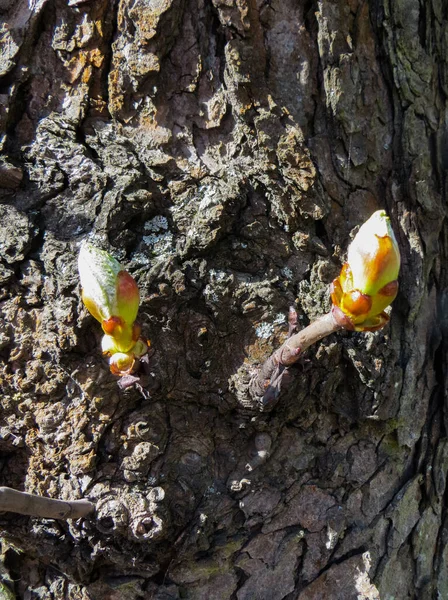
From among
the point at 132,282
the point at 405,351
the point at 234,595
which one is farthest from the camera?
the point at 405,351

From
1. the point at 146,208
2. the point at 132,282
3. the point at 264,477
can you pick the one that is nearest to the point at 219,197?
the point at 146,208

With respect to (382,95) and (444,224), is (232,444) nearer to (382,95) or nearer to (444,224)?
(444,224)

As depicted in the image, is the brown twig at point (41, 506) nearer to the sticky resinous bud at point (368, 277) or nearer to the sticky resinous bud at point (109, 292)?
the sticky resinous bud at point (109, 292)

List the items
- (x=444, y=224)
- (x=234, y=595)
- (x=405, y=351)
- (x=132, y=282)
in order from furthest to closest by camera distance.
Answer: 1. (x=444, y=224)
2. (x=405, y=351)
3. (x=234, y=595)
4. (x=132, y=282)

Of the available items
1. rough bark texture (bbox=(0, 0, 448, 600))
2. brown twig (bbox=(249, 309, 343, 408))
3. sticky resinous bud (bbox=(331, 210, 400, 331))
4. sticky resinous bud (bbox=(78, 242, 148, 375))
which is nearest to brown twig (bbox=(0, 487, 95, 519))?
rough bark texture (bbox=(0, 0, 448, 600))

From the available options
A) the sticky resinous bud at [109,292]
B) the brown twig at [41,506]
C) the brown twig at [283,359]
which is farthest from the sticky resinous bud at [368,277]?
the brown twig at [41,506]

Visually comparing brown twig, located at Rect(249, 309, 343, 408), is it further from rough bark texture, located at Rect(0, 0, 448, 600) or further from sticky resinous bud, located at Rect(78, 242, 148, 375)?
sticky resinous bud, located at Rect(78, 242, 148, 375)
